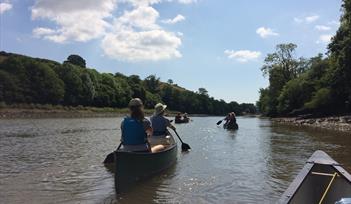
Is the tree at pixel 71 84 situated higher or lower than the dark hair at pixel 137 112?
higher

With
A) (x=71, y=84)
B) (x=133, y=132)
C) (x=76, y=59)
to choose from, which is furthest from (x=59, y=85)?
(x=133, y=132)

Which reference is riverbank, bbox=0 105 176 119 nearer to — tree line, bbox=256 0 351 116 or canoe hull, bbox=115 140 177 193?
tree line, bbox=256 0 351 116

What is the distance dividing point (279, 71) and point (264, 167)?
3128 inches

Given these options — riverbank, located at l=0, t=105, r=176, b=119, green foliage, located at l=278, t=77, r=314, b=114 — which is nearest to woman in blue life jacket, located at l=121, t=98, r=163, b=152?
riverbank, located at l=0, t=105, r=176, b=119

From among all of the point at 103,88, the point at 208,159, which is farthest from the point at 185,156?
the point at 103,88

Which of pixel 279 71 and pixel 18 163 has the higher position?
pixel 279 71

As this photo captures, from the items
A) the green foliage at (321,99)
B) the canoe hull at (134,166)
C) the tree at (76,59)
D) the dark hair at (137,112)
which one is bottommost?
the canoe hull at (134,166)

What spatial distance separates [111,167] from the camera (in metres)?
15.4

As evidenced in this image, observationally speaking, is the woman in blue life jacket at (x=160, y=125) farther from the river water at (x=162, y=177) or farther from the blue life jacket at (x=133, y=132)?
the blue life jacket at (x=133, y=132)

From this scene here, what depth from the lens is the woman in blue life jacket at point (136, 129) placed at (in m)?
11.9

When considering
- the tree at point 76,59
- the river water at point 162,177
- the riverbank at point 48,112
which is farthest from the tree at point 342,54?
the tree at point 76,59

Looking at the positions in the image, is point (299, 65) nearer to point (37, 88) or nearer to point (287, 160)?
point (37, 88)

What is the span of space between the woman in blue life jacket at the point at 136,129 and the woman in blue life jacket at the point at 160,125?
387 centimetres

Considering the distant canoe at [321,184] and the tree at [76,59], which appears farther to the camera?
the tree at [76,59]
